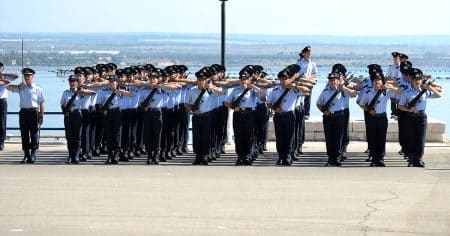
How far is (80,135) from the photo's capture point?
23.0 meters

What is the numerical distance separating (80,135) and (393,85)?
519 cm

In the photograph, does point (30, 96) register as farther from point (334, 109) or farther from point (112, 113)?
point (334, 109)

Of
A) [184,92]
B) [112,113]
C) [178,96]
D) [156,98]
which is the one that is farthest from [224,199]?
[184,92]

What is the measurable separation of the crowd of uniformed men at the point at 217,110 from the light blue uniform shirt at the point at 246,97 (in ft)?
0.05

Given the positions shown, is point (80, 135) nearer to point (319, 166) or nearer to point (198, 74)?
point (198, 74)

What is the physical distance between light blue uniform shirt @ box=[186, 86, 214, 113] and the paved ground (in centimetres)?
99

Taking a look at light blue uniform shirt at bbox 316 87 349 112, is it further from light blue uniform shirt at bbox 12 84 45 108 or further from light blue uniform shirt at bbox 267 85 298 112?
light blue uniform shirt at bbox 12 84 45 108

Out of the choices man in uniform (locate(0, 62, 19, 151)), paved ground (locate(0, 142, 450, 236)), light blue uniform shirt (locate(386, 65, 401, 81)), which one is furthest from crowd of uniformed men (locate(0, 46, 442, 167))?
man in uniform (locate(0, 62, 19, 151))

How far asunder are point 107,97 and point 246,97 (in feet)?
7.69

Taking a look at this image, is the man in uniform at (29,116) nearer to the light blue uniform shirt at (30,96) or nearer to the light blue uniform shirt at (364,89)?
the light blue uniform shirt at (30,96)

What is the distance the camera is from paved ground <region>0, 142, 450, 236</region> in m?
15.0

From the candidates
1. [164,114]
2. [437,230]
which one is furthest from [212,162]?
[437,230]

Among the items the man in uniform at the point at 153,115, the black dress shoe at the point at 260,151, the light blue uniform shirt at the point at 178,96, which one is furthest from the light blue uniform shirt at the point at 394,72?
the man in uniform at the point at 153,115

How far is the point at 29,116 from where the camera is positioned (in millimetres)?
22734
